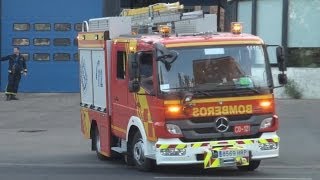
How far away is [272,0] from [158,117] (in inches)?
581

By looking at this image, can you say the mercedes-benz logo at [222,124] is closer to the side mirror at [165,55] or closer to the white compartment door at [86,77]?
the side mirror at [165,55]

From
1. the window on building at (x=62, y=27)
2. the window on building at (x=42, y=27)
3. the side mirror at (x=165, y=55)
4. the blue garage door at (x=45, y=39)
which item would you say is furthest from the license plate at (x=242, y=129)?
the window on building at (x=42, y=27)

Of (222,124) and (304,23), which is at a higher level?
(304,23)

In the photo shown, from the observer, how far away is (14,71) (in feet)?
84.8

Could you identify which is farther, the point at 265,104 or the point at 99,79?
the point at 99,79

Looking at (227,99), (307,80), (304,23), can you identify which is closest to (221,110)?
(227,99)

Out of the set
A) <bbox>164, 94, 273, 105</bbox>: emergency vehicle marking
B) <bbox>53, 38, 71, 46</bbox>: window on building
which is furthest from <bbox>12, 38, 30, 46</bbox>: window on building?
<bbox>164, 94, 273, 105</bbox>: emergency vehicle marking

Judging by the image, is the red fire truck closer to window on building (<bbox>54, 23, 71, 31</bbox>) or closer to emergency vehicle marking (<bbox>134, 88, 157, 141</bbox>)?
emergency vehicle marking (<bbox>134, 88, 157, 141</bbox>)

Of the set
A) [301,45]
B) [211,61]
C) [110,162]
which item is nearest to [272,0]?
[301,45]

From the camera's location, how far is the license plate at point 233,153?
34.6 feet

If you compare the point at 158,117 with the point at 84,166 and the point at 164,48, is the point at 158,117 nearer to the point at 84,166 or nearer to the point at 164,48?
the point at 164,48

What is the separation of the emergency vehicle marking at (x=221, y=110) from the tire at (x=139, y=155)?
3.55 ft

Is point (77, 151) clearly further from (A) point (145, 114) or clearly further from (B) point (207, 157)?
(B) point (207, 157)

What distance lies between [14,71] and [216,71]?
16.2 m
